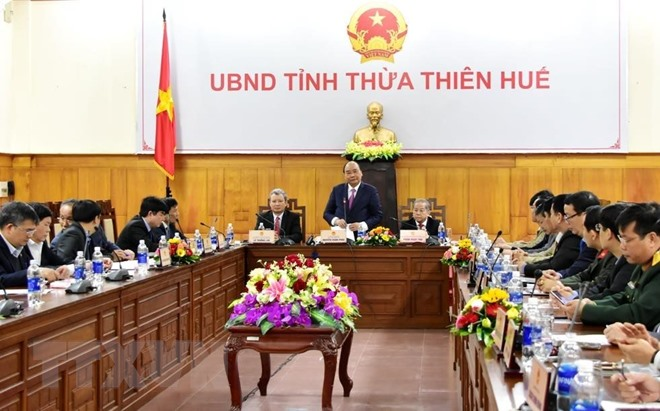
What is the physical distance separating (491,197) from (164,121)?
12.5ft

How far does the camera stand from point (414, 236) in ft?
23.1

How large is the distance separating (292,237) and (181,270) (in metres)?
2.21

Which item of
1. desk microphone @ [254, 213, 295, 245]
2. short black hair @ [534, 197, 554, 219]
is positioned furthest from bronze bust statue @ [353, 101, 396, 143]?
short black hair @ [534, 197, 554, 219]

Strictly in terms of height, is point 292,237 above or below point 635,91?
below

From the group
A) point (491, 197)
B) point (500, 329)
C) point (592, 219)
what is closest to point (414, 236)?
point (491, 197)

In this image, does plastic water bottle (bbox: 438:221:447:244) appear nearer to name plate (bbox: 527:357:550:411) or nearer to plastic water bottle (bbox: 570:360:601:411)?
name plate (bbox: 527:357:550:411)

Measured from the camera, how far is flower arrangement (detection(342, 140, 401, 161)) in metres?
8.95

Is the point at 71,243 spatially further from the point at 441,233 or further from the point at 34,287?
the point at 441,233

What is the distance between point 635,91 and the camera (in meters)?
9.21

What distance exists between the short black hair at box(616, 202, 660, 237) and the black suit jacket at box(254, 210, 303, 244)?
456cm

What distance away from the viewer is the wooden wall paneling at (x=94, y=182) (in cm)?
991

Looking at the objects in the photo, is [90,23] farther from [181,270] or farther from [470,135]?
[181,270]

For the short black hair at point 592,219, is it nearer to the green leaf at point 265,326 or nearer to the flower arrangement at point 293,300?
the flower arrangement at point 293,300

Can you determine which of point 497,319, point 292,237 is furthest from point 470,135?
point 497,319
